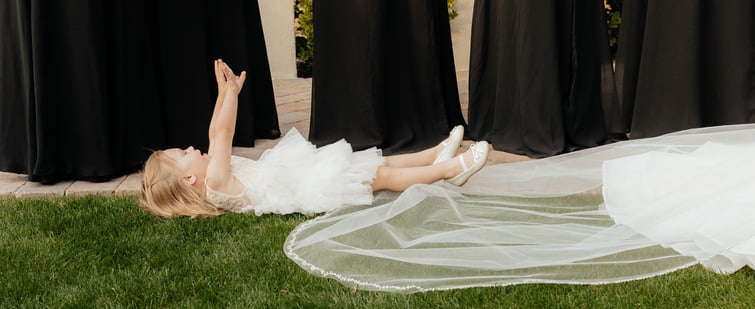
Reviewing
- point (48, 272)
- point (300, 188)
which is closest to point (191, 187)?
point (300, 188)

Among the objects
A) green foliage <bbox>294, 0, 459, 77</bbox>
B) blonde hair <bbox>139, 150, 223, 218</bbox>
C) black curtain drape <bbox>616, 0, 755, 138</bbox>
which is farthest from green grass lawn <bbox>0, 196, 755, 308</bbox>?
green foliage <bbox>294, 0, 459, 77</bbox>

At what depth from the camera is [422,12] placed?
4.84 meters

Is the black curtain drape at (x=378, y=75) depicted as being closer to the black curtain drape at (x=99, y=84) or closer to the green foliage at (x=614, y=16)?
the black curtain drape at (x=99, y=84)

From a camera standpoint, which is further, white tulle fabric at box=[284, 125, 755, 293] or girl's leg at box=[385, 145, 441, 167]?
girl's leg at box=[385, 145, 441, 167]

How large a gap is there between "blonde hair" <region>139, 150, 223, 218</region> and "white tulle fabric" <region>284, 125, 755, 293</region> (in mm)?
567

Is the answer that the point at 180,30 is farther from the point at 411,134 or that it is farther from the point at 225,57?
the point at 411,134

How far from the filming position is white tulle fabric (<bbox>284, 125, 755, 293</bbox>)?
107 inches

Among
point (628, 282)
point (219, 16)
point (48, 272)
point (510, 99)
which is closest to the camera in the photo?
point (628, 282)

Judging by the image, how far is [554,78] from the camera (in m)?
4.46

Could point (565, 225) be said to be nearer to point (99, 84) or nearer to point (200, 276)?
point (200, 276)

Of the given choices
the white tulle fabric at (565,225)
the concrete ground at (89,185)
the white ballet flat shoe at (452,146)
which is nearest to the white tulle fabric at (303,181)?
the white tulle fabric at (565,225)

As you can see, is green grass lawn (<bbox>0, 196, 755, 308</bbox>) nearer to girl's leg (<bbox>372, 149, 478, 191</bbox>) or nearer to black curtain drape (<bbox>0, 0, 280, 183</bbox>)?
girl's leg (<bbox>372, 149, 478, 191</bbox>)

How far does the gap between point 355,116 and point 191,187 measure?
4.78ft

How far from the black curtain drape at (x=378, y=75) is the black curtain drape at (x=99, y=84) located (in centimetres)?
71
